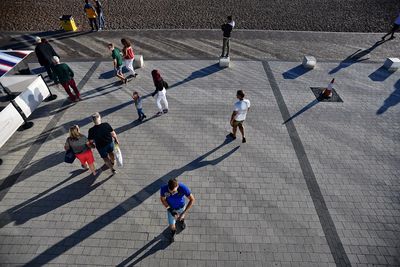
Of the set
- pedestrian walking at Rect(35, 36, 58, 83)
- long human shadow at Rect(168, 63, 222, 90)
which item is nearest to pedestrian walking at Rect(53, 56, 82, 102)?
pedestrian walking at Rect(35, 36, 58, 83)

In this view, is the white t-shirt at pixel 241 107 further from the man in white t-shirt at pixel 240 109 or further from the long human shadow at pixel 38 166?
the long human shadow at pixel 38 166

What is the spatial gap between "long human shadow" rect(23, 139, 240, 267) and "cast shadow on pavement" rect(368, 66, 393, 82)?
8.38 meters

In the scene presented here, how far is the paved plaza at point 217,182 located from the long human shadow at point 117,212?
3cm

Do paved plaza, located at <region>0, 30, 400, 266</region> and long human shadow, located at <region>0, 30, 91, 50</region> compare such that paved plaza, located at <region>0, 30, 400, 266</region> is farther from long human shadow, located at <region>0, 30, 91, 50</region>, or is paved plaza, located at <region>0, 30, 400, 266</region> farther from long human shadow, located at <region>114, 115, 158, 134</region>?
long human shadow, located at <region>0, 30, 91, 50</region>

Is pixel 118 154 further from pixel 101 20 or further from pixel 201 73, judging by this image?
pixel 101 20

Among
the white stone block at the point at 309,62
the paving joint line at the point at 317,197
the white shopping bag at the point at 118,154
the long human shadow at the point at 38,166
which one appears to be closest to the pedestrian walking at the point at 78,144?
the white shopping bag at the point at 118,154

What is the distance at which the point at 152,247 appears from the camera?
18.6 ft

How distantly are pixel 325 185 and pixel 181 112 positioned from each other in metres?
5.48

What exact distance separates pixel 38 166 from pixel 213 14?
14.8 meters

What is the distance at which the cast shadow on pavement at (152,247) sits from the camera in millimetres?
5430

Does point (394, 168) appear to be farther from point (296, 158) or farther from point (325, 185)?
point (296, 158)

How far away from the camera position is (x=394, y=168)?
7.50 m

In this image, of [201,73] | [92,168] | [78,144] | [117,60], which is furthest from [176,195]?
[201,73]

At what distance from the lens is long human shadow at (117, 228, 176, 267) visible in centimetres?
542
